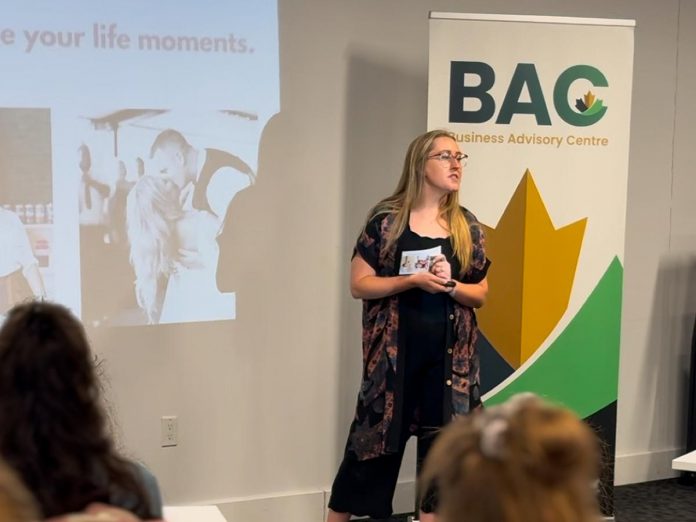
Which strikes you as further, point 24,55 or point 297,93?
point 297,93

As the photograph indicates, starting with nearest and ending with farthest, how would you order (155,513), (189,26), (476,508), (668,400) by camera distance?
(476,508)
(155,513)
(189,26)
(668,400)

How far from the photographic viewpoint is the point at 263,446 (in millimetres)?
3656

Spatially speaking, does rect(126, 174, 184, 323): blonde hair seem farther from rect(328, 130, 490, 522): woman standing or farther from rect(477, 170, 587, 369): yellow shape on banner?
rect(477, 170, 587, 369): yellow shape on banner

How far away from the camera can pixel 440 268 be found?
9.60 ft

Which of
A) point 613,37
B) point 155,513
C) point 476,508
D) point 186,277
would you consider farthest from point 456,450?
point 613,37

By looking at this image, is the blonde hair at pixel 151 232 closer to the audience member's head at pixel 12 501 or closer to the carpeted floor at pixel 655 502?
the carpeted floor at pixel 655 502

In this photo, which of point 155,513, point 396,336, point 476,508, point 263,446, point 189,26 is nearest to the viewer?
point 476,508

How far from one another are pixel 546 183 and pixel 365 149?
0.74m

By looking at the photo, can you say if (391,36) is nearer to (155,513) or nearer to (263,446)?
(263,446)

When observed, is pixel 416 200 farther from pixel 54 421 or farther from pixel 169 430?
pixel 54 421

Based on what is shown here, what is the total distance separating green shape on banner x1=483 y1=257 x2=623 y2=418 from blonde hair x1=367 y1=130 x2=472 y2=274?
764 mm

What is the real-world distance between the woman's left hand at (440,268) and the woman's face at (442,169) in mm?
263

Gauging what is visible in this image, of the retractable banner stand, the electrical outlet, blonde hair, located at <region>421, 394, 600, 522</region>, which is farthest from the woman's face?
blonde hair, located at <region>421, 394, 600, 522</region>

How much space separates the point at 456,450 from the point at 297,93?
266 centimetres
